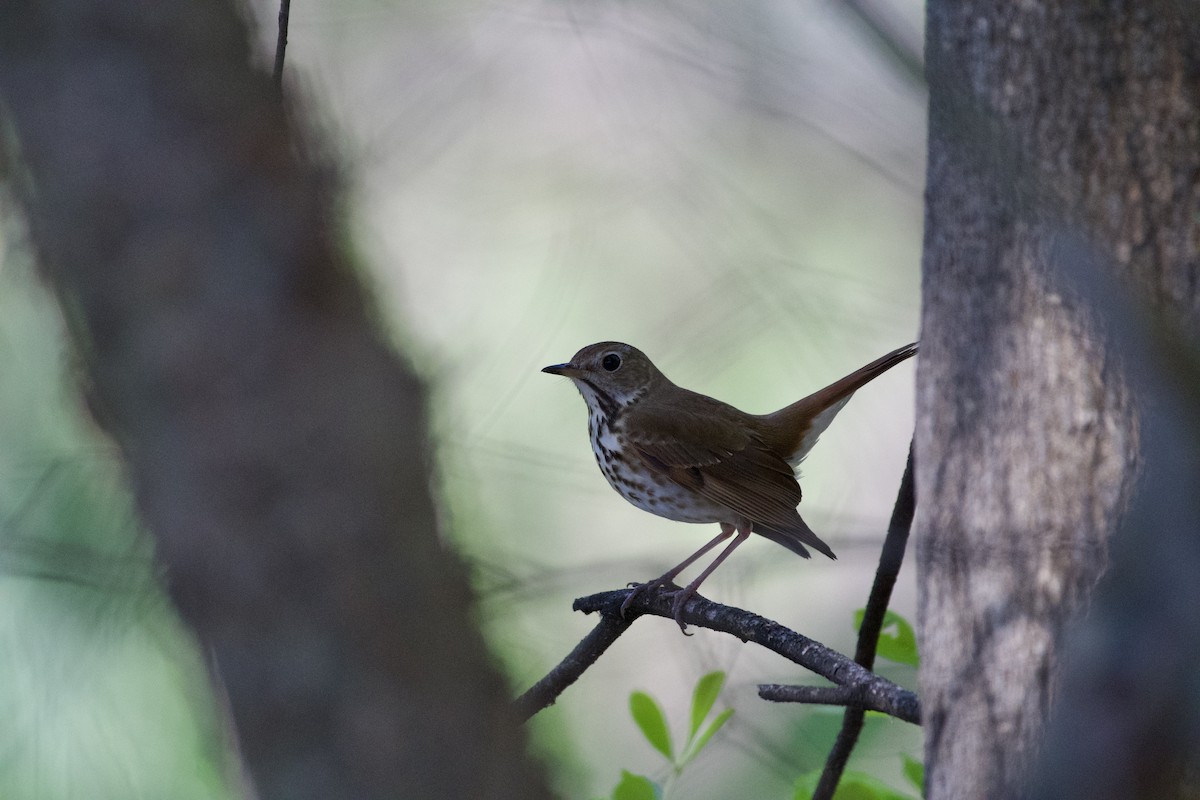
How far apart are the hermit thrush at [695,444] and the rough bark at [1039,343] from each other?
162 centimetres

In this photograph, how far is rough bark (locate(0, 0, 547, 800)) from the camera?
1083 mm

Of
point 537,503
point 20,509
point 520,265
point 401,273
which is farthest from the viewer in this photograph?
point 520,265

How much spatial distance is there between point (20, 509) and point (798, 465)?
290 cm

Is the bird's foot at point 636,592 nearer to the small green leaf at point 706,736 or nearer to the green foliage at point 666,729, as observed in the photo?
the green foliage at point 666,729

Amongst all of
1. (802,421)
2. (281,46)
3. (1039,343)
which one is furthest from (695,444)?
(281,46)

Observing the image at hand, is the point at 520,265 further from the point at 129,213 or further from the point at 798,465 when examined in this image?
the point at 129,213

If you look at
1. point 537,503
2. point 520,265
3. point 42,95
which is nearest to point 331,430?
point 42,95

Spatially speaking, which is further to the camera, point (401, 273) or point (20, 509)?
point (401, 273)

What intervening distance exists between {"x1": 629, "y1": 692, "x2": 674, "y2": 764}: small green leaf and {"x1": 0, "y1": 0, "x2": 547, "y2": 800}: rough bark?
1.16 meters

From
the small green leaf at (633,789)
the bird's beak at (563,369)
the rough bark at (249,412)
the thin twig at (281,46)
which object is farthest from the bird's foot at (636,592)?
the thin twig at (281,46)

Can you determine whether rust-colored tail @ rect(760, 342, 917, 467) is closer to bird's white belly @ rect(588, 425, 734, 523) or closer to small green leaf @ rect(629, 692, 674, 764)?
bird's white belly @ rect(588, 425, 734, 523)

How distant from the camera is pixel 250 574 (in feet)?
3.57

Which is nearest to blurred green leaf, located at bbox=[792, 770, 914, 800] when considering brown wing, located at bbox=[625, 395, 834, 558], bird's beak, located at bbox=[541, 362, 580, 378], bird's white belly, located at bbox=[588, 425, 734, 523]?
brown wing, located at bbox=[625, 395, 834, 558]

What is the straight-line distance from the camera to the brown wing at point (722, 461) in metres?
3.47
